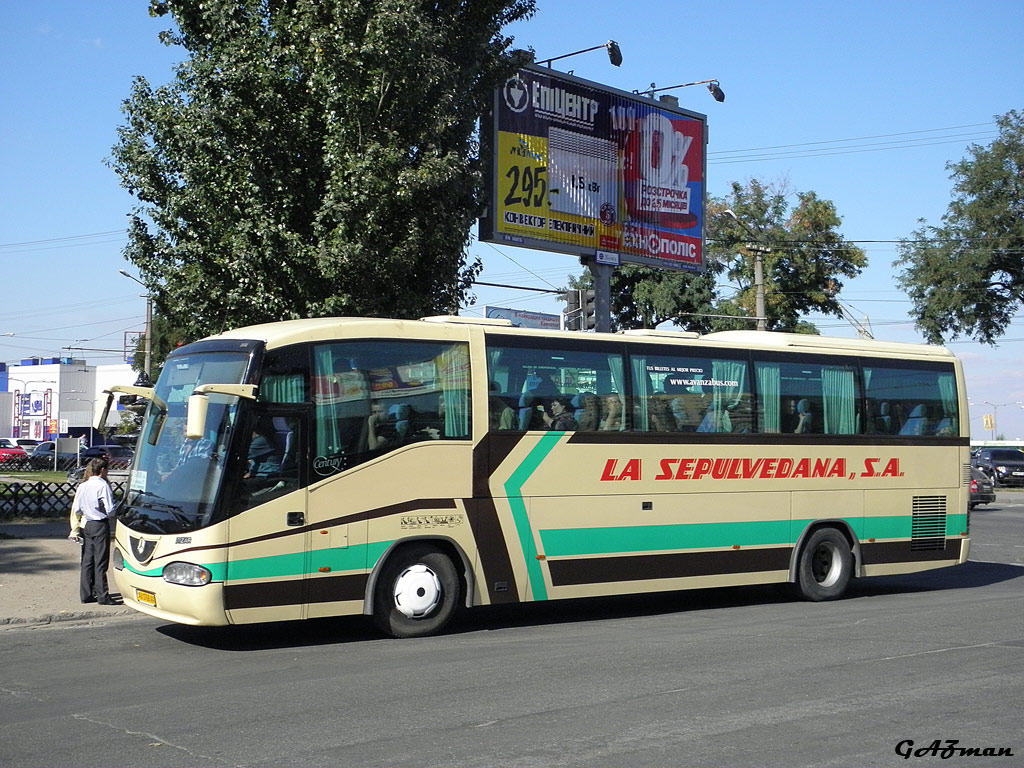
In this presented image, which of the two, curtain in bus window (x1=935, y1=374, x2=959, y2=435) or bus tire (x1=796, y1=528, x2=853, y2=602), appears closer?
bus tire (x1=796, y1=528, x2=853, y2=602)

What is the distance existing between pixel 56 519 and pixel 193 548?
15.9 m

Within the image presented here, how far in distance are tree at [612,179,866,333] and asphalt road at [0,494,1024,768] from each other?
44.7 m

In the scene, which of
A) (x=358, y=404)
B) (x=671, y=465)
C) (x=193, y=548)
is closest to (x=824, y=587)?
(x=671, y=465)

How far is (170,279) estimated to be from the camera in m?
16.7

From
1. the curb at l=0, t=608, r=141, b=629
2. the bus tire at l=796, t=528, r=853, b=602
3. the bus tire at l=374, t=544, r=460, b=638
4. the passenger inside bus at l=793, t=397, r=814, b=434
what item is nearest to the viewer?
the bus tire at l=374, t=544, r=460, b=638

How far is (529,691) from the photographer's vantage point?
863cm

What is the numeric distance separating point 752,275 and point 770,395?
45.2 meters

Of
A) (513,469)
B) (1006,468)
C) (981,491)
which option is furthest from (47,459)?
(513,469)

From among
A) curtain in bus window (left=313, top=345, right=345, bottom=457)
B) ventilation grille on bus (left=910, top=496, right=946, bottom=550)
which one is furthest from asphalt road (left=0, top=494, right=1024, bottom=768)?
ventilation grille on bus (left=910, top=496, right=946, bottom=550)

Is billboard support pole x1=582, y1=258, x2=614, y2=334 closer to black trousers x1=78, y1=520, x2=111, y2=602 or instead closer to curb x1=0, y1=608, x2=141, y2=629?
black trousers x1=78, y1=520, x2=111, y2=602

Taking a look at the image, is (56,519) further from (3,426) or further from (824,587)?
(3,426)

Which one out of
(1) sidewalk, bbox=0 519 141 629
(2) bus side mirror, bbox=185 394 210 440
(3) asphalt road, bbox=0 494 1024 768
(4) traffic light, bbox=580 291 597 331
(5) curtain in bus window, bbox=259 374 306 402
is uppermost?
(4) traffic light, bbox=580 291 597 331

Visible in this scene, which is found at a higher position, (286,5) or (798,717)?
(286,5)

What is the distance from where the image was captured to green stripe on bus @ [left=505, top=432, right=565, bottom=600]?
12.3 m
